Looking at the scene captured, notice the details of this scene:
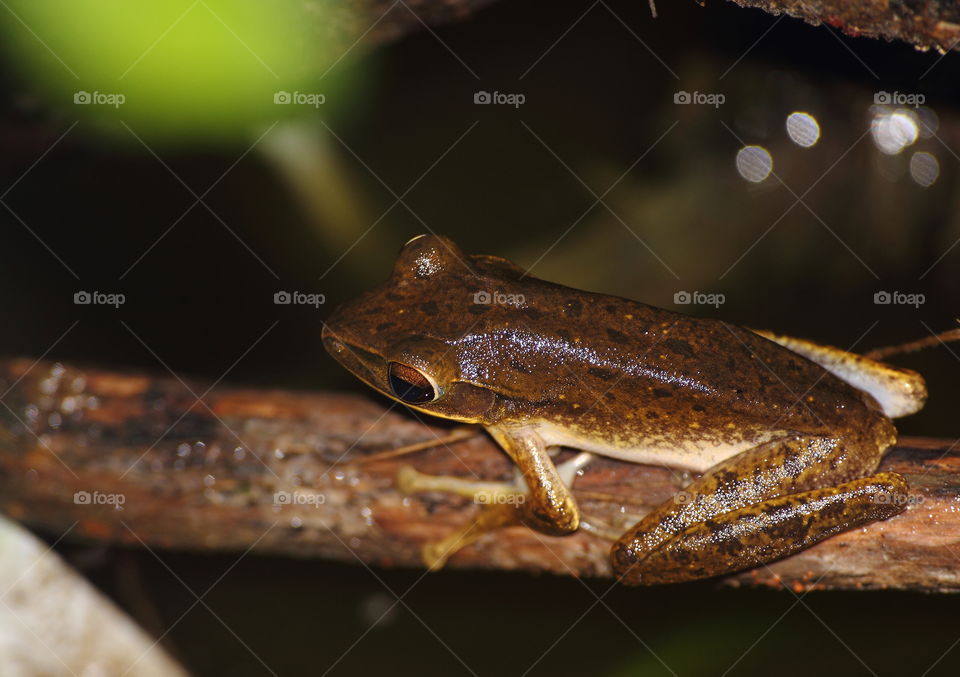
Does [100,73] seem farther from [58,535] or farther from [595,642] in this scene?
[595,642]

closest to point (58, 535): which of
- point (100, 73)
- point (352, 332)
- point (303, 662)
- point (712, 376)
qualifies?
point (303, 662)

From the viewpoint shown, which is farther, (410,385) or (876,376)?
(876,376)

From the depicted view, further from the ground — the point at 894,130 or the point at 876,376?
the point at 894,130

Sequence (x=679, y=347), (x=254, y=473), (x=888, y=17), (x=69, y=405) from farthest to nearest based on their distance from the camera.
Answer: (x=69, y=405)
(x=254, y=473)
(x=679, y=347)
(x=888, y=17)

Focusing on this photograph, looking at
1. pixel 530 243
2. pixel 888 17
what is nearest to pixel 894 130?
pixel 888 17

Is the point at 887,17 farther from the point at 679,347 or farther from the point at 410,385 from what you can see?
the point at 410,385

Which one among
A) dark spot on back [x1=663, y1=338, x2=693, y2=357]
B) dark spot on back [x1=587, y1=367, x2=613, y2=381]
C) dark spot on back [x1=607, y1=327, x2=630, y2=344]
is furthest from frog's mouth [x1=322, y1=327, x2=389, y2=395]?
dark spot on back [x1=663, y1=338, x2=693, y2=357]

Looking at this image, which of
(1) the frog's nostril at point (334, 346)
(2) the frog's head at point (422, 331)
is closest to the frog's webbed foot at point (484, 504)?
(2) the frog's head at point (422, 331)

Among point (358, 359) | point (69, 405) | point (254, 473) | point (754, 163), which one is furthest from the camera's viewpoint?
point (754, 163)
